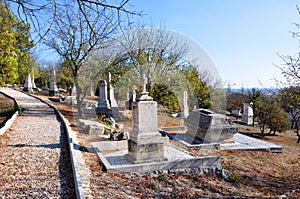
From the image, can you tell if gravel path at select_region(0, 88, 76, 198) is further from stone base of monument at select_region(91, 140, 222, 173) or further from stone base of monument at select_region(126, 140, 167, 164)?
stone base of monument at select_region(126, 140, 167, 164)

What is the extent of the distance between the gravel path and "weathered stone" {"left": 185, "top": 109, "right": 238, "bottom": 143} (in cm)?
528

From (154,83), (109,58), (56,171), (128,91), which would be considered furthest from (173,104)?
(56,171)

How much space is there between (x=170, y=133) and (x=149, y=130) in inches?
208

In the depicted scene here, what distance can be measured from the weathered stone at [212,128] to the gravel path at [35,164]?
5276mm

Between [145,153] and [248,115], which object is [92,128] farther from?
[248,115]

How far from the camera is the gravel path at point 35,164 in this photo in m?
4.07

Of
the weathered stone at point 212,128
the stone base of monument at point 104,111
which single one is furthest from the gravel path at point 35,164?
A: the weathered stone at point 212,128

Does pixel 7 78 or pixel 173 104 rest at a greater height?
pixel 7 78

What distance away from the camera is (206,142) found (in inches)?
379

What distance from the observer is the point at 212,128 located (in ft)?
31.7

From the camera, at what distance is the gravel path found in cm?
407

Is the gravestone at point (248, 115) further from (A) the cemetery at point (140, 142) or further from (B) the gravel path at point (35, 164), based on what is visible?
(B) the gravel path at point (35, 164)

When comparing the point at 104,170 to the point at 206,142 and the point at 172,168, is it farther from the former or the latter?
the point at 206,142

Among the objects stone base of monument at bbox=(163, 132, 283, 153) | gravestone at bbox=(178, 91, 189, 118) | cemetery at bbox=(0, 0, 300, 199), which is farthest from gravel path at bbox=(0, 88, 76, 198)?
gravestone at bbox=(178, 91, 189, 118)
